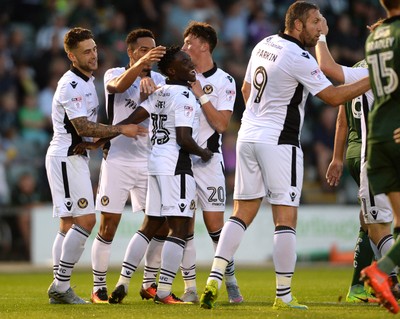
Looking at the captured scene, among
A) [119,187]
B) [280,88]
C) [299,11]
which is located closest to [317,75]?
[280,88]

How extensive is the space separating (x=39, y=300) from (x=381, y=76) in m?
4.69

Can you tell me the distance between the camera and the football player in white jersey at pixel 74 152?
31.8ft

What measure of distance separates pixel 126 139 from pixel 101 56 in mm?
10448

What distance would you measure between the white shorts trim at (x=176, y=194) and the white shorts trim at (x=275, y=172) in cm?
65

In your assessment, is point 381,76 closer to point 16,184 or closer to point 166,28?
point 16,184

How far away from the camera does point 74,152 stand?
987 cm

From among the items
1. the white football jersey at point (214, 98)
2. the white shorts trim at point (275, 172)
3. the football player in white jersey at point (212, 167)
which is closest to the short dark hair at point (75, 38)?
the football player in white jersey at point (212, 167)

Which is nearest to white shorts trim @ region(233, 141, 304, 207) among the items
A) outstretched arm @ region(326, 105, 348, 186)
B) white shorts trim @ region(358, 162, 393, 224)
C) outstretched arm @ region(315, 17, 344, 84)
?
outstretched arm @ region(315, 17, 344, 84)

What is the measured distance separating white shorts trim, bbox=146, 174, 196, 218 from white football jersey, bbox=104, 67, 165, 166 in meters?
0.89

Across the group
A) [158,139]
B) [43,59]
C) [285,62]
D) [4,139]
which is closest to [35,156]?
[4,139]

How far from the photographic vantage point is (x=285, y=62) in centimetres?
861

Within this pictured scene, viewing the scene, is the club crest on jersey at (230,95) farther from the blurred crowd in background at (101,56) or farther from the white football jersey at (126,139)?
the blurred crowd in background at (101,56)

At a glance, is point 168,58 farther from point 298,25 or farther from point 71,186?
point 71,186

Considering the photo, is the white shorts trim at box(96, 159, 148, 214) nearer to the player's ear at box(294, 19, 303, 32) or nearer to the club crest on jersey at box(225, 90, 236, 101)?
the club crest on jersey at box(225, 90, 236, 101)
